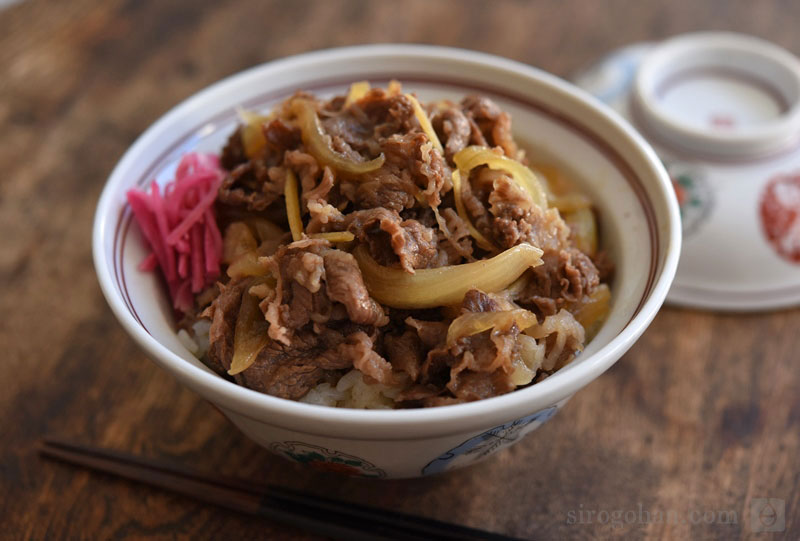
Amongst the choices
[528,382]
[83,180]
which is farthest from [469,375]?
[83,180]

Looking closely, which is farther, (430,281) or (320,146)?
(320,146)

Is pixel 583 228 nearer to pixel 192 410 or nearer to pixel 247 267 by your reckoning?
pixel 247 267

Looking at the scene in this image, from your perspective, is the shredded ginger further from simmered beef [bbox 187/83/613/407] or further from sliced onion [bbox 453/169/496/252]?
sliced onion [bbox 453/169/496/252]

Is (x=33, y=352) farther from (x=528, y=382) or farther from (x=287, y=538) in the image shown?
(x=528, y=382)

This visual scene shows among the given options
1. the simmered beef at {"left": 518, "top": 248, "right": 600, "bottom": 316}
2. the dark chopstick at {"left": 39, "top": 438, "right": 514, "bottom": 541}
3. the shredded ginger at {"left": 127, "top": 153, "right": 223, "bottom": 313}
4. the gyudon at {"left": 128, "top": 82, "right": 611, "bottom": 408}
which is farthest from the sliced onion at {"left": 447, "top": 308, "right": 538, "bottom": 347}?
the shredded ginger at {"left": 127, "top": 153, "right": 223, "bottom": 313}

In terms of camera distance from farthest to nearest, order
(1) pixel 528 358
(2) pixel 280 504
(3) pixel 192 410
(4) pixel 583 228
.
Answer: (3) pixel 192 410
(4) pixel 583 228
(2) pixel 280 504
(1) pixel 528 358

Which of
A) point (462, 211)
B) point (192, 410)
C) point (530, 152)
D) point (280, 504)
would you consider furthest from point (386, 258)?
point (192, 410)

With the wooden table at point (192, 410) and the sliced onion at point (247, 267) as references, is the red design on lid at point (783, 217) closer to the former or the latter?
the wooden table at point (192, 410)
